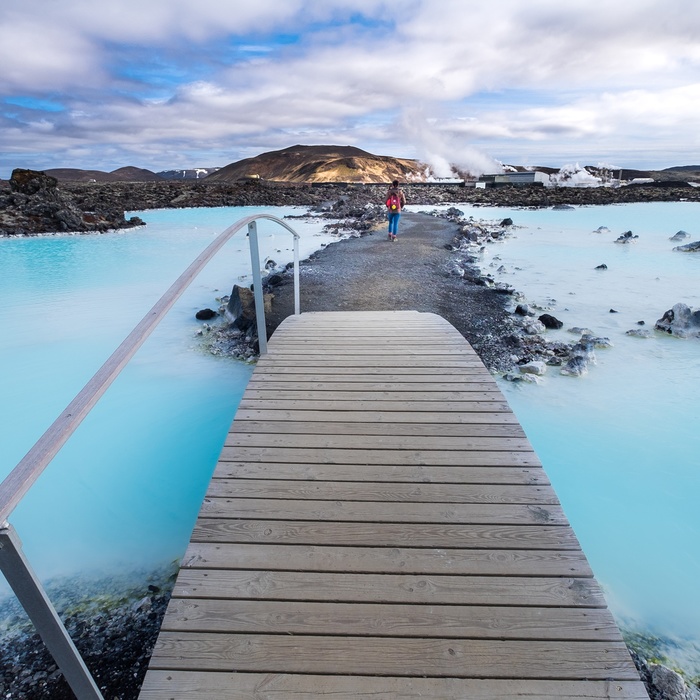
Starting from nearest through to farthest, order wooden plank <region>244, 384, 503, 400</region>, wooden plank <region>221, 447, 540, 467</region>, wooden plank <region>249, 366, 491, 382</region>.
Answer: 1. wooden plank <region>221, 447, 540, 467</region>
2. wooden plank <region>244, 384, 503, 400</region>
3. wooden plank <region>249, 366, 491, 382</region>

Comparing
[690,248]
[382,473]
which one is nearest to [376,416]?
[382,473]

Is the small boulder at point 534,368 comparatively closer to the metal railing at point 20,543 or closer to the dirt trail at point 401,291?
the dirt trail at point 401,291

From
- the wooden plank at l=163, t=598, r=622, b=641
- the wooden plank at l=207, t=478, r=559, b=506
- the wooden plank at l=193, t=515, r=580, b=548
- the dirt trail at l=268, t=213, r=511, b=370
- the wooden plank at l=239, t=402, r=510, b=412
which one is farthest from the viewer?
the dirt trail at l=268, t=213, r=511, b=370

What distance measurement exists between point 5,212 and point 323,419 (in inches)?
1052

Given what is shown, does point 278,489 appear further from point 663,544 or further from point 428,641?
point 663,544

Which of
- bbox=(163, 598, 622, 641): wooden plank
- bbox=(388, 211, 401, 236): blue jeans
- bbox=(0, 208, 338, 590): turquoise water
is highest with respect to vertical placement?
bbox=(388, 211, 401, 236): blue jeans

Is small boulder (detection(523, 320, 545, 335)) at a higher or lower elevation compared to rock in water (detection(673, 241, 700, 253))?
higher

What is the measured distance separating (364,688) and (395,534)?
0.69m

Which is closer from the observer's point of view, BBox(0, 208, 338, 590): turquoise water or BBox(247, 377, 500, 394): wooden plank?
BBox(247, 377, 500, 394): wooden plank

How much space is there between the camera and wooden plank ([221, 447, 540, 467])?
269cm

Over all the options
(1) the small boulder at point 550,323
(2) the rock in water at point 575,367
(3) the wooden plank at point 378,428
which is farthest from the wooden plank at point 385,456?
(1) the small boulder at point 550,323

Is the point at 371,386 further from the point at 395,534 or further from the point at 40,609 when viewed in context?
the point at 40,609

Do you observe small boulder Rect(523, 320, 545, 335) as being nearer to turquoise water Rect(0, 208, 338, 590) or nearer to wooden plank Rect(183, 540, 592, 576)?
turquoise water Rect(0, 208, 338, 590)

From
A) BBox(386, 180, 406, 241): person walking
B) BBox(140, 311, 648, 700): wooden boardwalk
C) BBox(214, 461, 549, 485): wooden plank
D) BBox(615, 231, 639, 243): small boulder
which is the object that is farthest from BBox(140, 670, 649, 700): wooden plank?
BBox(615, 231, 639, 243): small boulder
